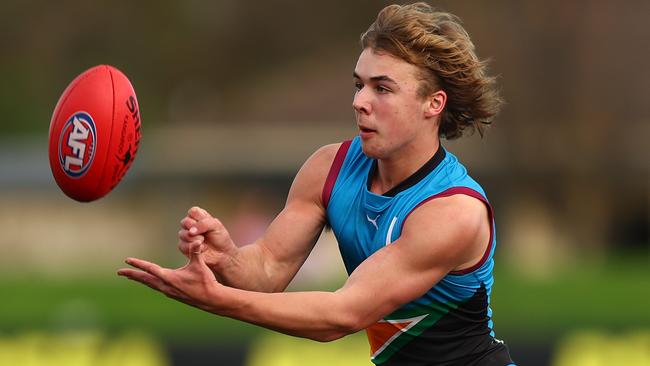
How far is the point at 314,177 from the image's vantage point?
23.2ft

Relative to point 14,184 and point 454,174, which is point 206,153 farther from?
point 454,174

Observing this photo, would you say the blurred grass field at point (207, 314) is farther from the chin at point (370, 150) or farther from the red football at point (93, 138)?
the chin at point (370, 150)

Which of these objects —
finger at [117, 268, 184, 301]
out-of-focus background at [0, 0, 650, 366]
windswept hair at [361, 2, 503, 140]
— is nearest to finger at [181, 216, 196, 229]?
finger at [117, 268, 184, 301]

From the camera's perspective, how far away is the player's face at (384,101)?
21.3ft

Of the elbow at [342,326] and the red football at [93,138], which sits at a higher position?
the red football at [93,138]

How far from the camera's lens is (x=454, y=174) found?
6711 millimetres

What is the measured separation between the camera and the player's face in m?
6.49

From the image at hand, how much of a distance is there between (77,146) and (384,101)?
70.3 inches

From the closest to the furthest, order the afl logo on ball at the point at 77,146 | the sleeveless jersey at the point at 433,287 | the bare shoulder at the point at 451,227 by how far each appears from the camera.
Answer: the bare shoulder at the point at 451,227 < the sleeveless jersey at the point at 433,287 < the afl logo on ball at the point at 77,146

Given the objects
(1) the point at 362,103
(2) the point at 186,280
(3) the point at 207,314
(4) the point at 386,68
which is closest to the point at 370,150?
(1) the point at 362,103

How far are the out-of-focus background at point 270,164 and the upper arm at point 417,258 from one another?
5.20m

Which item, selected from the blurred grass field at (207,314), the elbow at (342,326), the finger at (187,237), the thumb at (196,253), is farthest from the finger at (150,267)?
the blurred grass field at (207,314)

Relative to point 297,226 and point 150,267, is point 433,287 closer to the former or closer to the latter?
point 297,226

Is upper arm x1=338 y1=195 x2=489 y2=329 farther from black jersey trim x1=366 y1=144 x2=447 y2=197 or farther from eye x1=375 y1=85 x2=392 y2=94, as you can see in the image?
eye x1=375 y1=85 x2=392 y2=94
